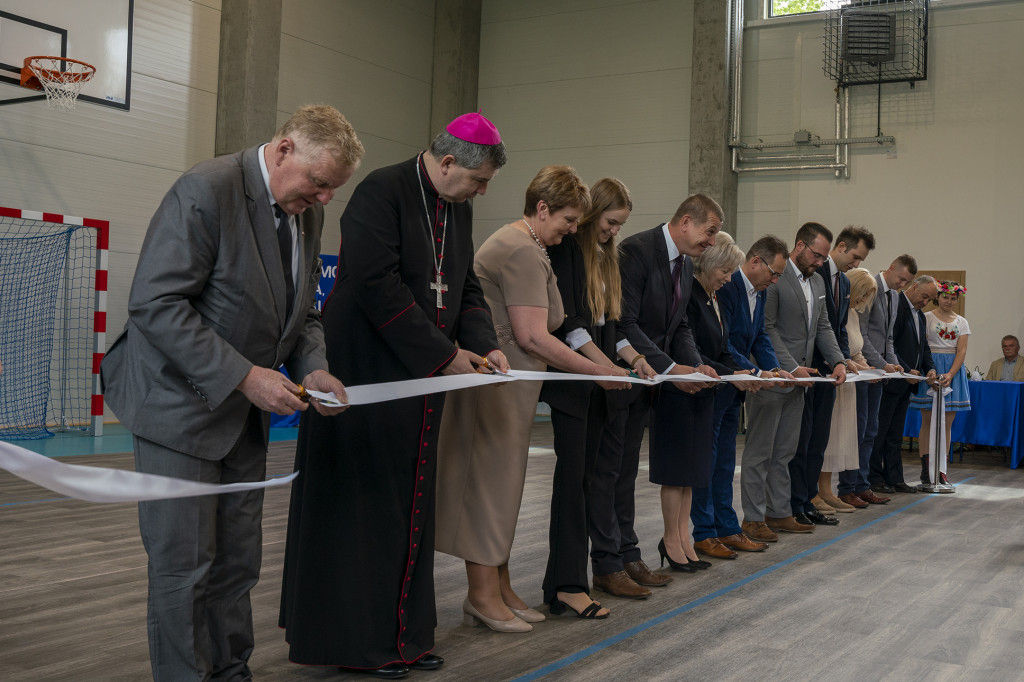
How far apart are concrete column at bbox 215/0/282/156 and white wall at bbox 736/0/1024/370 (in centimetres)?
646

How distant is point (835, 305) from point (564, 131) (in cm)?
852

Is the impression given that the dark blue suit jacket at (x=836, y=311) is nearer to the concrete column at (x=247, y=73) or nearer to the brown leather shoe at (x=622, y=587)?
the brown leather shoe at (x=622, y=587)

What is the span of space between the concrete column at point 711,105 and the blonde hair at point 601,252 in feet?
30.4

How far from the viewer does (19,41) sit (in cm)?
832

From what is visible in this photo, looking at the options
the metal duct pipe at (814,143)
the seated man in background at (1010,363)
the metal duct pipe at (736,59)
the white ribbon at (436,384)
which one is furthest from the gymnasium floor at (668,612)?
the metal duct pipe at (736,59)

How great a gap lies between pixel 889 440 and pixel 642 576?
4.31m

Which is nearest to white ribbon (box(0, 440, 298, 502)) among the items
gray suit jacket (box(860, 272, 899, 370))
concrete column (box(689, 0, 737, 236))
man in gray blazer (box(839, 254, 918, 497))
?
man in gray blazer (box(839, 254, 918, 497))

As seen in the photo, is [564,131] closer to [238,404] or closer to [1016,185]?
[1016,185]

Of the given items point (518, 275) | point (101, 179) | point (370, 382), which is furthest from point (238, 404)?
point (101, 179)

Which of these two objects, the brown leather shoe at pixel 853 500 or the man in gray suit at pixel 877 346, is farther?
the man in gray suit at pixel 877 346

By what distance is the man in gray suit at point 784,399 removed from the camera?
5199mm

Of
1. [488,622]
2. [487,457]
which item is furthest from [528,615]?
[487,457]

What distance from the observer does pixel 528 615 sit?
135 inches

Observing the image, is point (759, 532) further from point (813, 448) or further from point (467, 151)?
point (467, 151)
